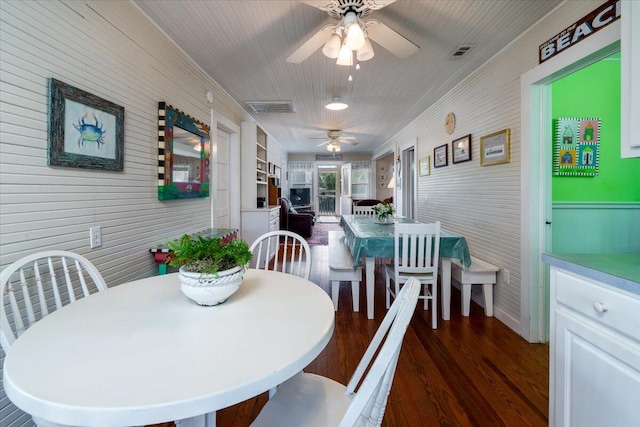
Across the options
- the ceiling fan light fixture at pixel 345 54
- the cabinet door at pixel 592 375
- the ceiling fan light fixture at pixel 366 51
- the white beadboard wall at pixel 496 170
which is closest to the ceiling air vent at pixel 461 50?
the white beadboard wall at pixel 496 170

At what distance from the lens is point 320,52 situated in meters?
2.75

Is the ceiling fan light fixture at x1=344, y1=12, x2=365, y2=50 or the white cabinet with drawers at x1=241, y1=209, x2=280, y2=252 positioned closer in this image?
the ceiling fan light fixture at x1=344, y1=12, x2=365, y2=50

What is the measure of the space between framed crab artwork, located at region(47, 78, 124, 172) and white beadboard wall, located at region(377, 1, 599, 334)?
307 cm

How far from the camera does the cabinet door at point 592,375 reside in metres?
0.93

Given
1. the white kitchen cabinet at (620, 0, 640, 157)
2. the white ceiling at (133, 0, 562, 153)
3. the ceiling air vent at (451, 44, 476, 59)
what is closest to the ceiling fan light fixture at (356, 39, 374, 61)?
the white ceiling at (133, 0, 562, 153)

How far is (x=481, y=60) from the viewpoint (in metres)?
2.91

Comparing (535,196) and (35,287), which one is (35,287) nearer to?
(35,287)

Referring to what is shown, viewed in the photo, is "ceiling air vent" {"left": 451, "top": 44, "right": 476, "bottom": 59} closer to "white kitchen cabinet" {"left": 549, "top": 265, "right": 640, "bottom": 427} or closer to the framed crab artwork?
"white kitchen cabinet" {"left": 549, "top": 265, "right": 640, "bottom": 427}

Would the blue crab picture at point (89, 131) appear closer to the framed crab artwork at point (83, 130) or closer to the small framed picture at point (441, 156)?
the framed crab artwork at point (83, 130)

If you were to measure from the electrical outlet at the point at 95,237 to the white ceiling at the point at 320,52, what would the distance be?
159 centimetres

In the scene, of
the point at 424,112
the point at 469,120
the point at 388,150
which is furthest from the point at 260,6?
the point at 388,150

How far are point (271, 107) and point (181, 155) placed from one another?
2204mm

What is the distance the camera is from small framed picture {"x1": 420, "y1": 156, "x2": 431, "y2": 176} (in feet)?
15.0

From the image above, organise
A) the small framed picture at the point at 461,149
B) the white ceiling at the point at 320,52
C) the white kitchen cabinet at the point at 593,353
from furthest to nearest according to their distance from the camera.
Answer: the small framed picture at the point at 461,149 → the white ceiling at the point at 320,52 → the white kitchen cabinet at the point at 593,353
